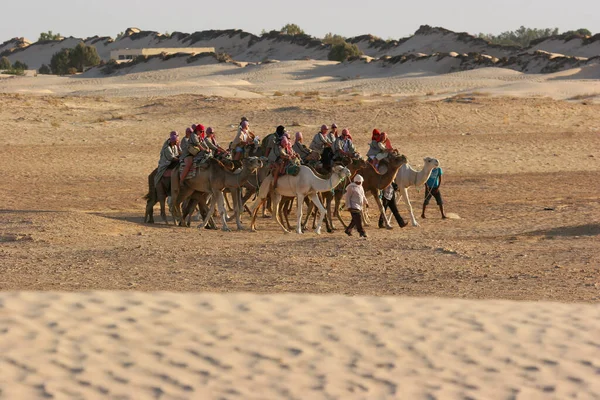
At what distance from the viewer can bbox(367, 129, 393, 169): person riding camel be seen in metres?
19.5

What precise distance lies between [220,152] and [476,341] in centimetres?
1070

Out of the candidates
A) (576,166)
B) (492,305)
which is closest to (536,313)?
(492,305)

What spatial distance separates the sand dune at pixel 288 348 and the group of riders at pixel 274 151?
26.3 feet

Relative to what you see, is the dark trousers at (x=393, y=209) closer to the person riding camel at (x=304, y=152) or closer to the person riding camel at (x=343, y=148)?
the person riding camel at (x=343, y=148)

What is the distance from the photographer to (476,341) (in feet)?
30.7

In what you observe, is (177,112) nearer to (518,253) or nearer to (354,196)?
(354,196)

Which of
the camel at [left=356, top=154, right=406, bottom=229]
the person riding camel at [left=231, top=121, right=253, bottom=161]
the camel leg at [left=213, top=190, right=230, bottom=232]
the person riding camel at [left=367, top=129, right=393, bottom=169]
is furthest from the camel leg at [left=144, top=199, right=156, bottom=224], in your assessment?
the person riding camel at [left=367, top=129, right=393, bottom=169]

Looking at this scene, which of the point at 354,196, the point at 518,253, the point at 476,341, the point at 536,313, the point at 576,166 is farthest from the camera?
the point at 576,166

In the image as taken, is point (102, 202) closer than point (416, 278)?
Result: No

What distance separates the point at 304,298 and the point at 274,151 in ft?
26.6

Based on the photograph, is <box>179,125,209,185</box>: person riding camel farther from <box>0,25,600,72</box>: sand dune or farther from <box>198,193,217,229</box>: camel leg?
<box>0,25,600,72</box>: sand dune

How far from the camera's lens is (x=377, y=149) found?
2002cm

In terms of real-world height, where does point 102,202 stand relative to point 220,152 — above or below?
below

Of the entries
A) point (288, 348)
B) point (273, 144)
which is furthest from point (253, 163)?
point (288, 348)
